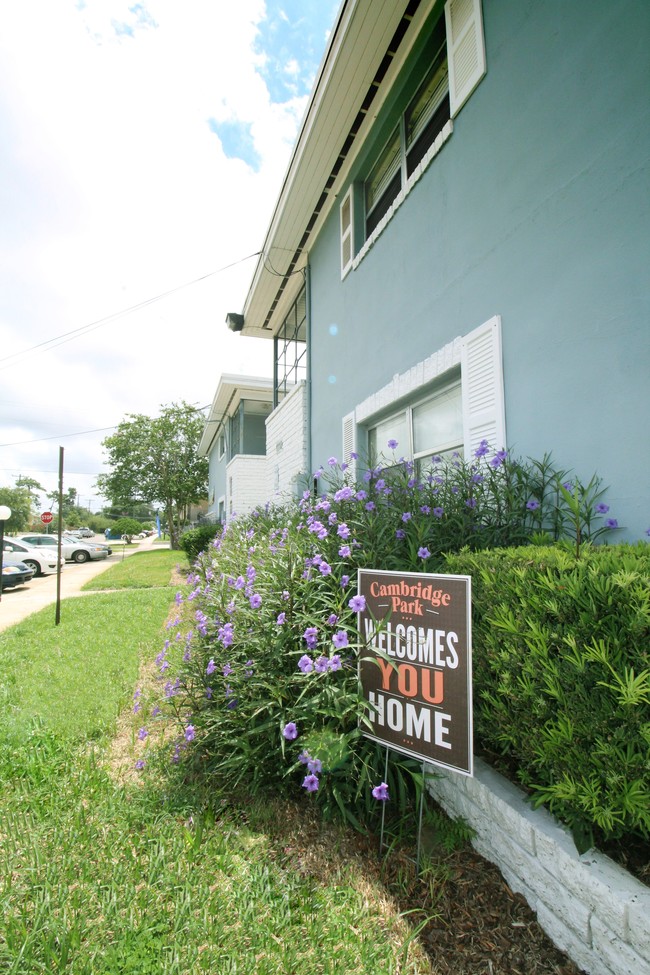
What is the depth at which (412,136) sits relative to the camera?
16.5 ft

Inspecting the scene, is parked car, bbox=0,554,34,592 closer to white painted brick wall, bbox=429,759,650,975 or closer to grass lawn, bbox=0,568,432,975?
grass lawn, bbox=0,568,432,975

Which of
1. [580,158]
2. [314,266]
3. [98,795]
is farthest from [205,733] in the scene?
[314,266]

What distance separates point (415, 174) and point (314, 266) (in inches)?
144

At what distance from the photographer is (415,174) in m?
4.52

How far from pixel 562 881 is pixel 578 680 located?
67 cm

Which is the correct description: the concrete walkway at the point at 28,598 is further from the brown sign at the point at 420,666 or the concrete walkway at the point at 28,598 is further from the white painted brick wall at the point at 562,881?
the white painted brick wall at the point at 562,881

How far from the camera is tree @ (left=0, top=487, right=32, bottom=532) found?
50925 millimetres

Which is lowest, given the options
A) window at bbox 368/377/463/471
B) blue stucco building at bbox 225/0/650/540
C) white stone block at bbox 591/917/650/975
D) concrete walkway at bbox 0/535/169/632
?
concrete walkway at bbox 0/535/169/632

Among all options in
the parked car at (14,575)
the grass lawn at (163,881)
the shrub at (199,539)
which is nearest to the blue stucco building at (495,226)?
the grass lawn at (163,881)

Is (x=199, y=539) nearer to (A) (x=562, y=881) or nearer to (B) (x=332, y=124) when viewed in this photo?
(B) (x=332, y=124)

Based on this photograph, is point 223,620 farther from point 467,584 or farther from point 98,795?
point 467,584

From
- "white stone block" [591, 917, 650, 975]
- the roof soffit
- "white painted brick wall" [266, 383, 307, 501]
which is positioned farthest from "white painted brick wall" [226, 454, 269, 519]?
"white stone block" [591, 917, 650, 975]

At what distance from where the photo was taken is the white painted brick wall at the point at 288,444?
25.7 feet

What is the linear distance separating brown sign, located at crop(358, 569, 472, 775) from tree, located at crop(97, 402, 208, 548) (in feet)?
92.2
